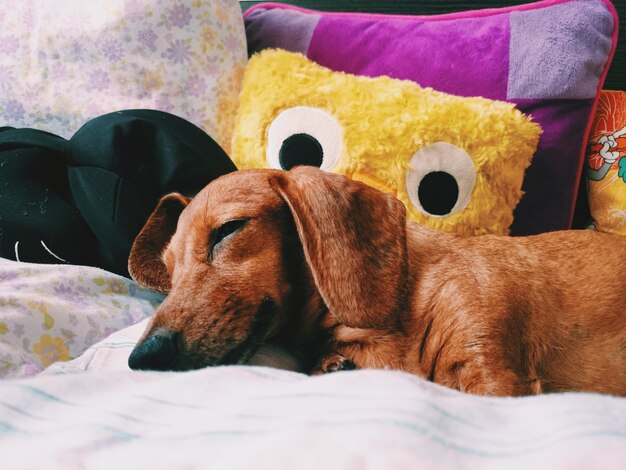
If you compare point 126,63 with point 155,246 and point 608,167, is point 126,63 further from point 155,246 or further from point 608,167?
point 608,167

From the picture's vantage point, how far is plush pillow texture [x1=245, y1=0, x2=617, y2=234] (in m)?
1.38

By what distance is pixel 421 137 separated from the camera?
1229 mm

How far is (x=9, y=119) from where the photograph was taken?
1667mm

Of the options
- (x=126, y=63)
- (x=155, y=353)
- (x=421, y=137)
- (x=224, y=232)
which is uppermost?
(x=126, y=63)

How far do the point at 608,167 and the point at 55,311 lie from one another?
55.9 inches

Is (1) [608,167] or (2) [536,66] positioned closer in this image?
(2) [536,66]

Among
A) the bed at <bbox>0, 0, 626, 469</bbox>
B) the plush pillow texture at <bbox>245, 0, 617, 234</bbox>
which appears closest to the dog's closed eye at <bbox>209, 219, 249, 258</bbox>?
the bed at <bbox>0, 0, 626, 469</bbox>

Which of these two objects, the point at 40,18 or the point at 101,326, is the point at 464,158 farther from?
the point at 40,18

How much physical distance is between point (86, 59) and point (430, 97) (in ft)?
3.35

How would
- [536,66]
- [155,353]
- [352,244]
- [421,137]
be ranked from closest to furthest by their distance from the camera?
[155,353]
[352,244]
[421,137]
[536,66]

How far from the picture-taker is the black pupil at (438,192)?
1.24 m

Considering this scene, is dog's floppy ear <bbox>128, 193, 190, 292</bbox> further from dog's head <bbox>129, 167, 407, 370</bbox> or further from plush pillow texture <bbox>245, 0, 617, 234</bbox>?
plush pillow texture <bbox>245, 0, 617, 234</bbox>

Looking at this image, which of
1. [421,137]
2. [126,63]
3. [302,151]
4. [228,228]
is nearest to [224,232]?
[228,228]

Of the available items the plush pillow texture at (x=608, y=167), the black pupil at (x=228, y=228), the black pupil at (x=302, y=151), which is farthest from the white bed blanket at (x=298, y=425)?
the plush pillow texture at (x=608, y=167)
